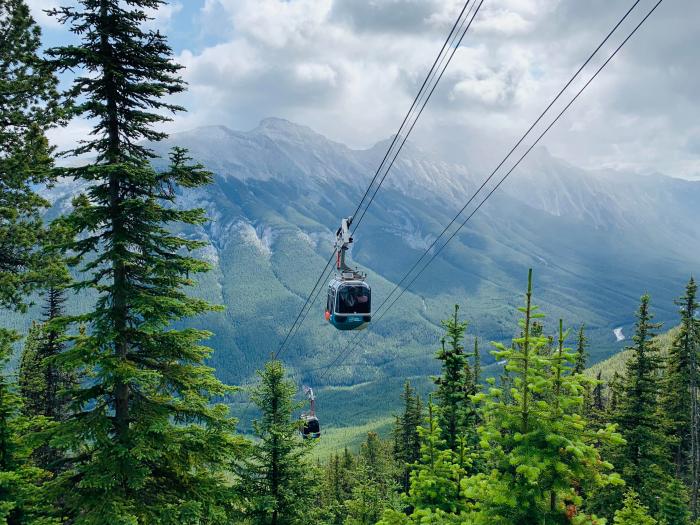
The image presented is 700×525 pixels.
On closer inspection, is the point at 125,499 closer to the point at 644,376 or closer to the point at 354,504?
the point at 354,504

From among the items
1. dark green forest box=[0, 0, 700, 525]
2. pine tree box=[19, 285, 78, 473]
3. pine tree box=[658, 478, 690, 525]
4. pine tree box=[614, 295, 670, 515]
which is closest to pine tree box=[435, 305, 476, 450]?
dark green forest box=[0, 0, 700, 525]

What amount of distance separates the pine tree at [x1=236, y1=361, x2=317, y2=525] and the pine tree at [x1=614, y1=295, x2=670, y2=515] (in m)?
21.1

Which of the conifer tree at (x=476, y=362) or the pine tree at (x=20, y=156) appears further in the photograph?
the conifer tree at (x=476, y=362)

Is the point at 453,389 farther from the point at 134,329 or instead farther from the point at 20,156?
the point at 20,156

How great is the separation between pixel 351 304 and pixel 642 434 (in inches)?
798

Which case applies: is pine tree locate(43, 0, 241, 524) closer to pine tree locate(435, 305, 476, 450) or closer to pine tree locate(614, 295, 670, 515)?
pine tree locate(435, 305, 476, 450)

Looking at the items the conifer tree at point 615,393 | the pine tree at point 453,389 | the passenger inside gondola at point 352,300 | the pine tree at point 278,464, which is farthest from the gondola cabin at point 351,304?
the conifer tree at point 615,393

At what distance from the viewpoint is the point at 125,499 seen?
11.9 meters

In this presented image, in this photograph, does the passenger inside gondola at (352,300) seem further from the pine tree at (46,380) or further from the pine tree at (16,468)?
the pine tree at (46,380)

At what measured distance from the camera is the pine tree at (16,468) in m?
12.4

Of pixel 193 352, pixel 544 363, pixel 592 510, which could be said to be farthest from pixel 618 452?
pixel 193 352

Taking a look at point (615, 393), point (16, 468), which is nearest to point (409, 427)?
point (615, 393)

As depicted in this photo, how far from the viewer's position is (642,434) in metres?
29.2

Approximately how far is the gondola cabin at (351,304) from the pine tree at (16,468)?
46.4 ft
